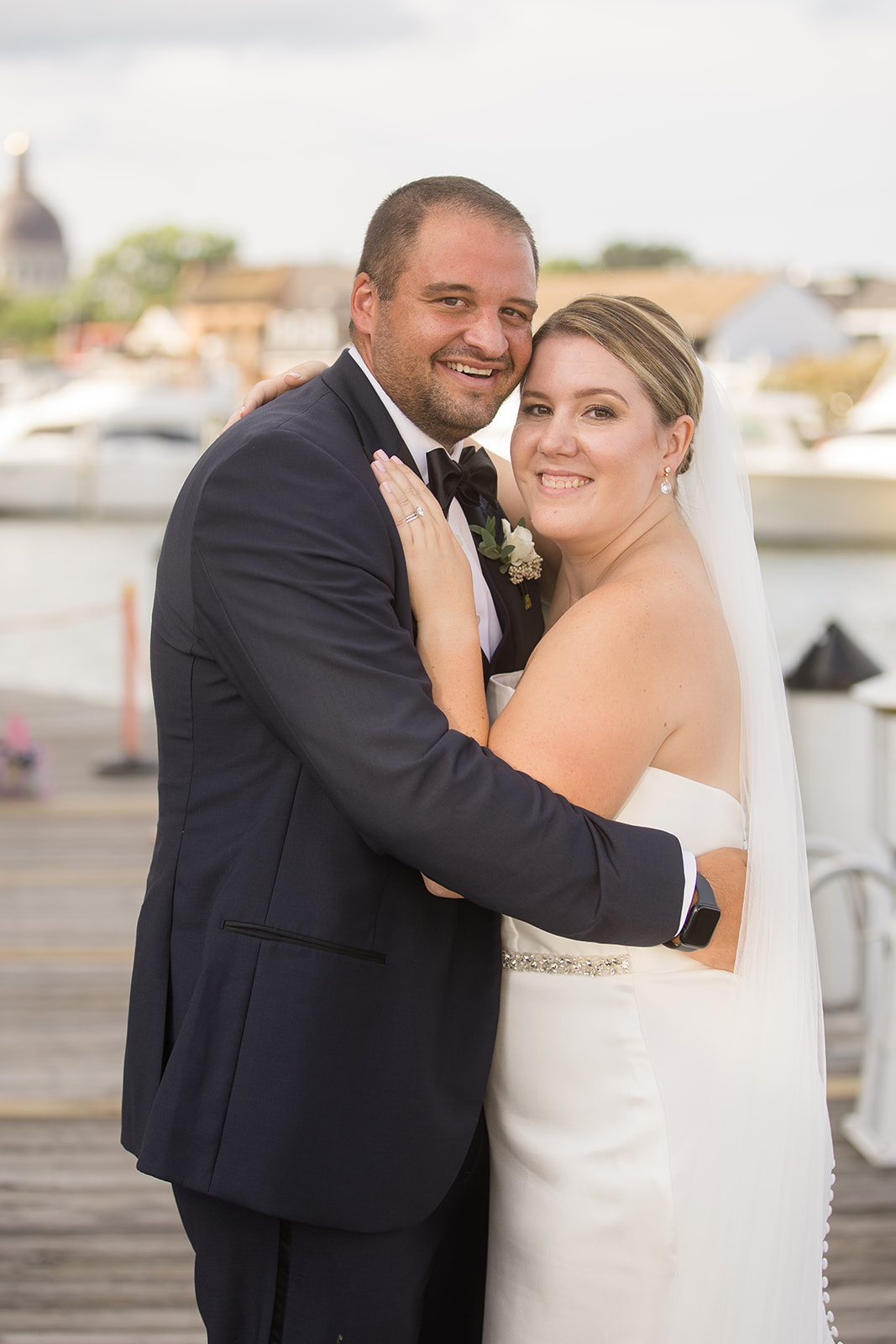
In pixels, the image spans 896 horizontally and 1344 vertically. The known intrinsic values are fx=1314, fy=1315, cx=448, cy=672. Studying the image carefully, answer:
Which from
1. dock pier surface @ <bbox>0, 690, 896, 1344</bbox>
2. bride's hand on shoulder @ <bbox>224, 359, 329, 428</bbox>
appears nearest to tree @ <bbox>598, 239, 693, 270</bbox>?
dock pier surface @ <bbox>0, 690, 896, 1344</bbox>

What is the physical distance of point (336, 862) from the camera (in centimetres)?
172

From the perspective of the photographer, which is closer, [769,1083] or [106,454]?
[769,1083]

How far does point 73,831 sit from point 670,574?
5.20m

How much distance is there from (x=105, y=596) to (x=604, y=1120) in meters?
21.4

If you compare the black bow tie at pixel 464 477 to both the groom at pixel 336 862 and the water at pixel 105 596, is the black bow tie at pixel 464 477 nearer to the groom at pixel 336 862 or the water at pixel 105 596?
the groom at pixel 336 862

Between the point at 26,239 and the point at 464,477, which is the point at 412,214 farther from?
the point at 26,239

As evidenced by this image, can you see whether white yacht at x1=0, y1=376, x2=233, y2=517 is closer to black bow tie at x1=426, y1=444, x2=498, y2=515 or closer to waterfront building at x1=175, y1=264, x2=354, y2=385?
black bow tie at x1=426, y1=444, x2=498, y2=515

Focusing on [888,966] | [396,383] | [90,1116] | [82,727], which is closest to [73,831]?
[82,727]

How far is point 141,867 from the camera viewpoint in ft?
19.7

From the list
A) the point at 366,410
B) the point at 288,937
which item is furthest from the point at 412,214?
the point at 288,937

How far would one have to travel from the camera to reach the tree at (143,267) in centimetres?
10438

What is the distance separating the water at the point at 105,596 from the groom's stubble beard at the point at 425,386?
7208 mm

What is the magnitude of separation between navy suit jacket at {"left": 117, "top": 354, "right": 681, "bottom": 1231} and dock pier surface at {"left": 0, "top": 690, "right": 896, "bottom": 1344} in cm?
121

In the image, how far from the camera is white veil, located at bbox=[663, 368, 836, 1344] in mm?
1932
